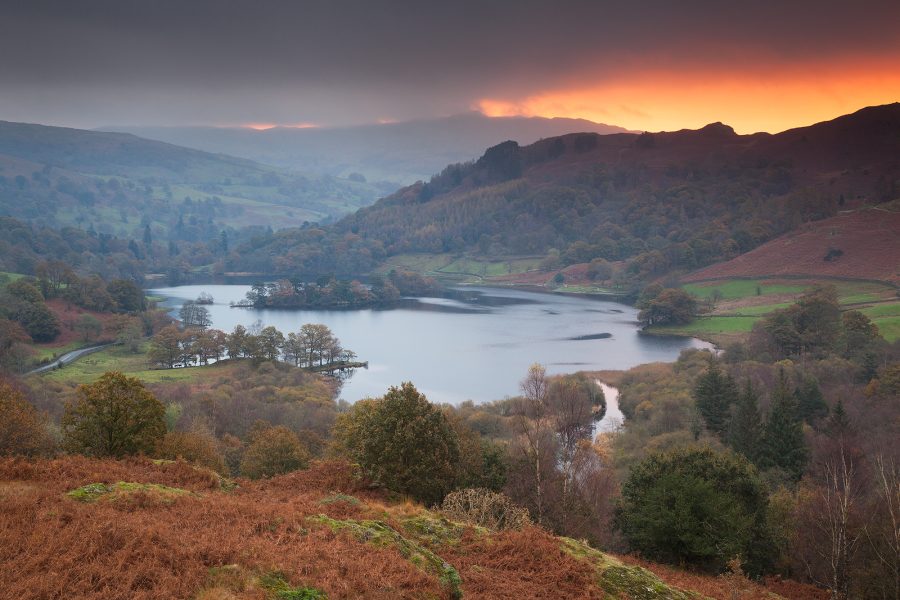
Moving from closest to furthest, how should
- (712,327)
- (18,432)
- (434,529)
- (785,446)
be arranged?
(434,529), (18,432), (785,446), (712,327)

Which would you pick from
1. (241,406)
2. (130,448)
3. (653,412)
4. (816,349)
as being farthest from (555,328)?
(130,448)

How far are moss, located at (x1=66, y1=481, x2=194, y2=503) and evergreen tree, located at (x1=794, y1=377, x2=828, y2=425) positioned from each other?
4160 centimetres

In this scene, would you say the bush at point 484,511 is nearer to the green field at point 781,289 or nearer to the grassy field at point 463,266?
the green field at point 781,289

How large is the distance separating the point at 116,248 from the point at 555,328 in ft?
486

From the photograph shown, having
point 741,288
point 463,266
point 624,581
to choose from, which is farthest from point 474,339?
point 463,266

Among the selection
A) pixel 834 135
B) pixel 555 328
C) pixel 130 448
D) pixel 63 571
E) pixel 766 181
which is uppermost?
pixel 834 135

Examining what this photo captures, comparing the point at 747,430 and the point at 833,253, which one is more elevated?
the point at 833,253

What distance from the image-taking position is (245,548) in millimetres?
8625

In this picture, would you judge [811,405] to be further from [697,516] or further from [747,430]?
[697,516]

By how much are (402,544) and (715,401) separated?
1496 inches

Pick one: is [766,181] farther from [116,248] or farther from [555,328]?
[116,248]

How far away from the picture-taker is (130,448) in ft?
61.9

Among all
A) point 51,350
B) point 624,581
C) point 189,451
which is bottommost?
point 51,350

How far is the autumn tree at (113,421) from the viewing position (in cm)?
1856
